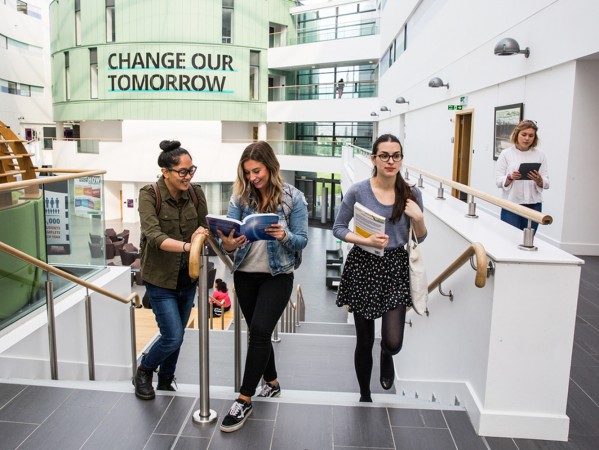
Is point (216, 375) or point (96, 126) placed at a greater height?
point (96, 126)

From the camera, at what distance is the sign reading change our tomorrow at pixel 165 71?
26969 millimetres

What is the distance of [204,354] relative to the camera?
3201mm

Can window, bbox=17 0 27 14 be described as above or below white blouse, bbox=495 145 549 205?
above

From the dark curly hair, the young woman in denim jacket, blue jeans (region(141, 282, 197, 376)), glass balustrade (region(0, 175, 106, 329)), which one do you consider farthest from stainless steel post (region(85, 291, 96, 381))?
the young woman in denim jacket

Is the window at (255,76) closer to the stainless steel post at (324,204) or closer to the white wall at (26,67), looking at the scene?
the stainless steel post at (324,204)

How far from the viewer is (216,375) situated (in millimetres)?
6305

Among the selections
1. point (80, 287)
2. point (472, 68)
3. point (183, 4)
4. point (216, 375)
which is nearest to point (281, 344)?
point (216, 375)

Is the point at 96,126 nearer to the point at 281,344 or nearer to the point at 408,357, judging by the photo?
the point at 281,344

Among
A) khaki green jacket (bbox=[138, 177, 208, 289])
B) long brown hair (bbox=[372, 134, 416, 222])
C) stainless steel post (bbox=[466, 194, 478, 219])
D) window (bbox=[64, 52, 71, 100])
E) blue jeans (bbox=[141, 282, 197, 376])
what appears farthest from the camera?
window (bbox=[64, 52, 71, 100])

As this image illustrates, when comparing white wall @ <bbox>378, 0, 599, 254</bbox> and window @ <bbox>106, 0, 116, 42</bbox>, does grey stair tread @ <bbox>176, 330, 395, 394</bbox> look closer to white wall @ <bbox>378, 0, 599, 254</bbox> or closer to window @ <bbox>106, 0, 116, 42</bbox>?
white wall @ <bbox>378, 0, 599, 254</bbox>

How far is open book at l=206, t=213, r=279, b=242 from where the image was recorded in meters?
2.88

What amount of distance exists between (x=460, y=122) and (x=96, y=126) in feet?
76.7

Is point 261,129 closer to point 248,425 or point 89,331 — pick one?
point 89,331

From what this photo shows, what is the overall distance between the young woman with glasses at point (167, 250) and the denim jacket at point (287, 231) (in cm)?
42
